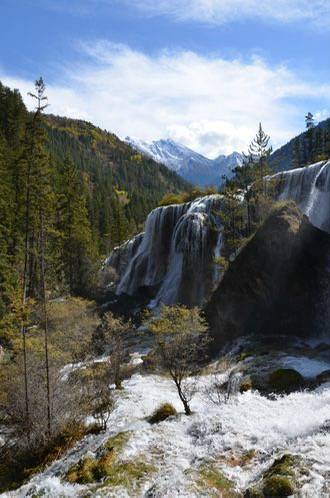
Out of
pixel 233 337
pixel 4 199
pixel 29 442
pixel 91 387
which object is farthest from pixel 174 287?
pixel 29 442

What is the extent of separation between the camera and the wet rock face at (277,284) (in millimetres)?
24562

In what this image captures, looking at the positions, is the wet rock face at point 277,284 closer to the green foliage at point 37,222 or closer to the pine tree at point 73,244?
the green foliage at point 37,222

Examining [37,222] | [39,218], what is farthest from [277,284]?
[37,222]

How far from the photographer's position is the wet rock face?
24562 mm

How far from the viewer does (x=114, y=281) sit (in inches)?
2306

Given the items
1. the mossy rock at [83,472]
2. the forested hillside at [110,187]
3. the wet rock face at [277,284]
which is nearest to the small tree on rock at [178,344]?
the mossy rock at [83,472]

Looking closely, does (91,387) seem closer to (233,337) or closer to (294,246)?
(233,337)

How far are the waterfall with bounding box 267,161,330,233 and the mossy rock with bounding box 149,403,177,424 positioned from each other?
2026 cm

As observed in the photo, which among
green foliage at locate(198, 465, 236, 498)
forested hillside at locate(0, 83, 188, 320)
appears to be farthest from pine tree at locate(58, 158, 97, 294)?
green foliage at locate(198, 465, 236, 498)

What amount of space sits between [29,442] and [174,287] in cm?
2647

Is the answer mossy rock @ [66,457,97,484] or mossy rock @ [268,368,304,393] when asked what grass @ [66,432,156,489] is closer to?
mossy rock @ [66,457,97,484]

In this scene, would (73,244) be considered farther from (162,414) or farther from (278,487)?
(278,487)

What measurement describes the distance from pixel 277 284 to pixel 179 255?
57.4ft

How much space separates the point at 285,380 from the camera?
18.0 metres
